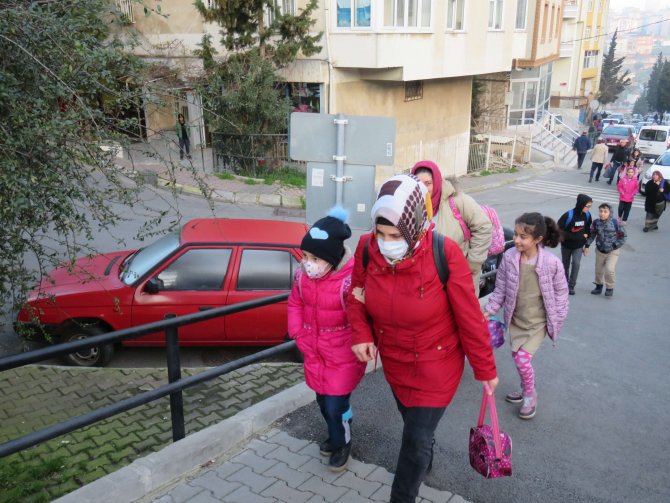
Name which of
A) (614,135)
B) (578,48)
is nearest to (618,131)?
(614,135)

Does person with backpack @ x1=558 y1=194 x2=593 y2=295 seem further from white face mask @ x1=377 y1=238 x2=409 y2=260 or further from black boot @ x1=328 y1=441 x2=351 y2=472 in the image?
white face mask @ x1=377 y1=238 x2=409 y2=260

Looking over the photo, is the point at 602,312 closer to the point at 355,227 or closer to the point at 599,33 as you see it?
the point at 355,227

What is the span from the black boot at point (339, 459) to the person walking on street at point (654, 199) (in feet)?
42.3

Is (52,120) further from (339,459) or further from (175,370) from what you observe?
(339,459)

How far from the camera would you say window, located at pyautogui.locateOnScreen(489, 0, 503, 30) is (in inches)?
858

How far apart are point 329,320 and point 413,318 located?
2.02 ft

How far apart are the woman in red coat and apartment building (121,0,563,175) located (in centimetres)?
1101

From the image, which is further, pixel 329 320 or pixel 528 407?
pixel 528 407

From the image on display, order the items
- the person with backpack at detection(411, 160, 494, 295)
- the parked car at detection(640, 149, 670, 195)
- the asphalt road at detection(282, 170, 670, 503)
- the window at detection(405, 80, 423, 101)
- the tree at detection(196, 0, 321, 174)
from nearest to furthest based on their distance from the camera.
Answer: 1. the asphalt road at detection(282, 170, 670, 503)
2. the person with backpack at detection(411, 160, 494, 295)
3. the tree at detection(196, 0, 321, 174)
4. the parked car at detection(640, 149, 670, 195)
5. the window at detection(405, 80, 423, 101)

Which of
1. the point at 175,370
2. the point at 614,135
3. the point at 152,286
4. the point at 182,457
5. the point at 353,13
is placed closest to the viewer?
the point at 182,457

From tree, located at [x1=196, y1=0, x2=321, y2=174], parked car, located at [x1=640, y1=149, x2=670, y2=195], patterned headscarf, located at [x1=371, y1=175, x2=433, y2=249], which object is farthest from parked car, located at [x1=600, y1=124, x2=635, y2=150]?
patterned headscarf, located at [x1=371, y1=175, x2=433, y2=249]

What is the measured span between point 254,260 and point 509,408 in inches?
139

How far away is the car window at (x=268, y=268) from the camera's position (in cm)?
688

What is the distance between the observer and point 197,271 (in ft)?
22.4
